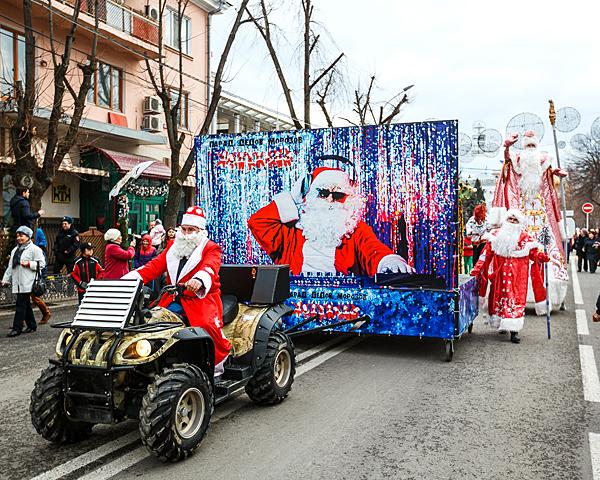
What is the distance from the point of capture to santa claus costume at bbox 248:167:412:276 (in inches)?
307

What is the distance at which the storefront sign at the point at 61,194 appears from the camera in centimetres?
2002

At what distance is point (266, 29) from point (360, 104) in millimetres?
11153

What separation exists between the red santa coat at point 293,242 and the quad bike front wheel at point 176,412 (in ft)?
12.0

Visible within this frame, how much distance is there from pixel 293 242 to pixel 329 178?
3.27ft

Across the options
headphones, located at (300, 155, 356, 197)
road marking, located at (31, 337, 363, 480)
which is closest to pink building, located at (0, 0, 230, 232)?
headphones, located at (300, 155, 356, 197)

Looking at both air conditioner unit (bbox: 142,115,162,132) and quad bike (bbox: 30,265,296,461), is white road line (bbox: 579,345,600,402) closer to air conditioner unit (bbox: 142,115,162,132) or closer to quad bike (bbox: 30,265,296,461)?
quad bike (bbox: 30,265,296,461)

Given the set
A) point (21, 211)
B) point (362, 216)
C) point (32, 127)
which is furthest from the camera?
point (32, 127)

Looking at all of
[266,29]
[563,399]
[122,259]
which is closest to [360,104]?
[266,29]

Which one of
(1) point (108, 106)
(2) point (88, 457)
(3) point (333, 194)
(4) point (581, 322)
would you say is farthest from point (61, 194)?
(2) point (88, 457)

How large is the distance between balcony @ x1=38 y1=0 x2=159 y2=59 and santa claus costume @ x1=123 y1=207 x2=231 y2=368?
1601cm

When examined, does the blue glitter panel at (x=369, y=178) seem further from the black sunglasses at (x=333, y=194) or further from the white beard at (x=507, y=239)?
the white beard at (x=507, y=239)

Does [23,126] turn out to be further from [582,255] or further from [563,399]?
[582,255]

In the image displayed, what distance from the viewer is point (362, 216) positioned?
25.5 ft

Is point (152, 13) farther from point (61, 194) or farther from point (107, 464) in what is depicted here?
point (107, 464)
